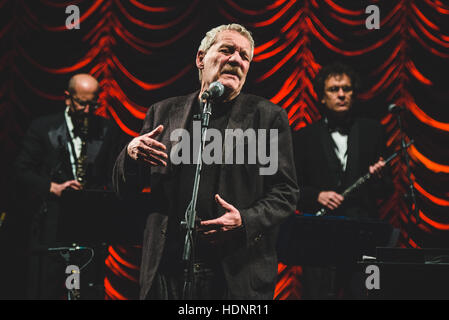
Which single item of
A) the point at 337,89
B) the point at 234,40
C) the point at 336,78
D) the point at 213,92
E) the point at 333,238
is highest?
the point at 336,78

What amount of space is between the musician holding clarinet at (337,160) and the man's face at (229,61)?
6.13 ft

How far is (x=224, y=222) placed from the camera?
6.73 feet

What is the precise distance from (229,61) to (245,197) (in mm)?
668

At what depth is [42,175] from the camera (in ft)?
13.9

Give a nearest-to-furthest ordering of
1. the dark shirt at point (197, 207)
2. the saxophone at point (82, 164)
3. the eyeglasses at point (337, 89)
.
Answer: the dark shirt at point (197, 207), the saxophone at point (82, 164), the eyeglasses at point (337, 89)

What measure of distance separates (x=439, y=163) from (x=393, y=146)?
0.53 m

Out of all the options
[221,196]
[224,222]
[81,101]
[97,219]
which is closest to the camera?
[224,222]

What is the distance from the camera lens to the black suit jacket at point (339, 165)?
162 inches

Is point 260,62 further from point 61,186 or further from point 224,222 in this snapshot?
point 224,222

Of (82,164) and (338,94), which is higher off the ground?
(338,94)

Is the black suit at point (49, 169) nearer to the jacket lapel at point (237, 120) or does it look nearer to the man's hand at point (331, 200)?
the man's hand at point (331, 200)

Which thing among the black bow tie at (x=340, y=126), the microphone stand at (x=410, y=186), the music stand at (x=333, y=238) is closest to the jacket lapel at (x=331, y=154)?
the black bow tie at (x=340, y=126)

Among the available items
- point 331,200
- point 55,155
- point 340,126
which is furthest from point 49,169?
point 340,126

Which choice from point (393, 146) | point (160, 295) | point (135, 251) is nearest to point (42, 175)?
point (135, 251)
